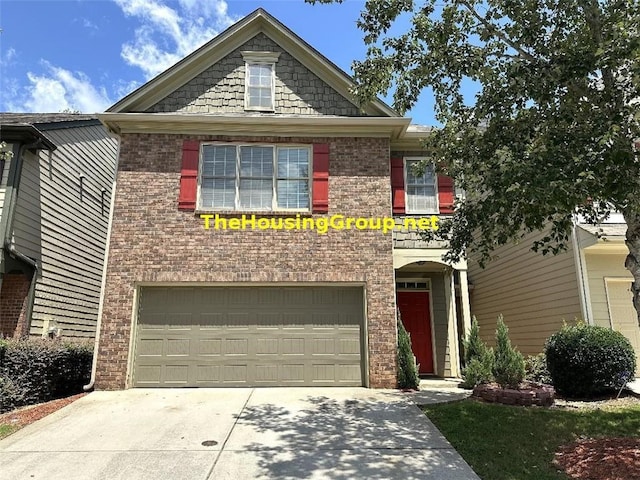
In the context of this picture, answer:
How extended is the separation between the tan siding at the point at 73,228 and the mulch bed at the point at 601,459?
38.4ft

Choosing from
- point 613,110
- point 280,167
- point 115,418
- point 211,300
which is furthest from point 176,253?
point 613,110

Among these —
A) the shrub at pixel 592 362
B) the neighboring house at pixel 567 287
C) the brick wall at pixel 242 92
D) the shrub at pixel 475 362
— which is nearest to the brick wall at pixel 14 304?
the brick wall at pixel 242 92

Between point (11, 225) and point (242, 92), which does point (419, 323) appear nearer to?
point (242, 92)

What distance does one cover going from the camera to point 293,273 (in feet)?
35.0

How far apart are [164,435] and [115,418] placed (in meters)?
1.48

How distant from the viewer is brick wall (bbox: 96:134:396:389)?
10.4 metres

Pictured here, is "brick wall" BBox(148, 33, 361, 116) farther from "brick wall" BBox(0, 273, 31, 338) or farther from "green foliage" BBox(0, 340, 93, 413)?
"green foliage" BBox(0, 340, 93, 413)

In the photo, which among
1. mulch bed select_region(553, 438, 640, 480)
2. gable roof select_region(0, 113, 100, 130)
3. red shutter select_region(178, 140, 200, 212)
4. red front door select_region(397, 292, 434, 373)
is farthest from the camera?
red front door select_region(397, 292, 434, 373)

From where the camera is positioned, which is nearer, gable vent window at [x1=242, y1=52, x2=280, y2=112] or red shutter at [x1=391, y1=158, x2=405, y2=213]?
gable vent window at [x1=242, y1=52, x2=280, y2=112]

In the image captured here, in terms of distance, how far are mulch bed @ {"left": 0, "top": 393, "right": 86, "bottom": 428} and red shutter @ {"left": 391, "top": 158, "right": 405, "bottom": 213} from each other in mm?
8147

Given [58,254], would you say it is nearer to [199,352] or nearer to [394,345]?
[199,352]

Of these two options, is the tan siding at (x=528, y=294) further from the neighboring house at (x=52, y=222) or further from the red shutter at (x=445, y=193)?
the neighboring house at (x=52, y=222)

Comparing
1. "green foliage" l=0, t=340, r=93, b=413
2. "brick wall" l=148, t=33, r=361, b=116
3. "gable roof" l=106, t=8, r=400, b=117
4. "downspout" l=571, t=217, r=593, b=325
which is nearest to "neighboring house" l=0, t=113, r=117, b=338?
"green foliage" l=0, t=340, r=93, b=413

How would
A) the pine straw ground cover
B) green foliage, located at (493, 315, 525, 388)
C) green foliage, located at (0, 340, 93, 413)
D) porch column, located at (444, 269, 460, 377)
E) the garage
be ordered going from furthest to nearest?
porch column, located at (444, 269, 460, 377) < the garage < green foliage, located at (0, 340, 93, 413) < green foliage, located at (493, 315, 525, 388) < the pine straw ground cover
